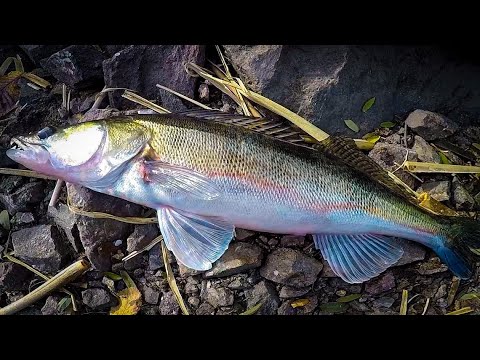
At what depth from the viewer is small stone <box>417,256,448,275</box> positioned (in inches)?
131

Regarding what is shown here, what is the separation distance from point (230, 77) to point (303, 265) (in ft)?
4.44

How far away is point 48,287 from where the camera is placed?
3.26m

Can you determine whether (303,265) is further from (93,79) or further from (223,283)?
(93,79)

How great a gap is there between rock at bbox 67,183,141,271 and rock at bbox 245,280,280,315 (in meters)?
0.92

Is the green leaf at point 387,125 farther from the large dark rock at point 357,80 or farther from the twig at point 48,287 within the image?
the twig at point 48,287

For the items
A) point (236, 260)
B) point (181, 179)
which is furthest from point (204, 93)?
point (236, 260)

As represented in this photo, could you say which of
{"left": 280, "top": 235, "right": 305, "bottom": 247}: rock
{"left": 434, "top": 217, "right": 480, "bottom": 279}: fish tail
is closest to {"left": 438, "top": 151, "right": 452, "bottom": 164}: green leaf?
{"left": 434, "top": 217, "right": 480, "bottom": 279}: fish tail

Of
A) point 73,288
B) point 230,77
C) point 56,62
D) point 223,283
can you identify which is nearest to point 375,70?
point 230,77

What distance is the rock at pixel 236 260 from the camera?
10.7ft

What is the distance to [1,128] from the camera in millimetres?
3586

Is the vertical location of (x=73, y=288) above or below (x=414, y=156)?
below

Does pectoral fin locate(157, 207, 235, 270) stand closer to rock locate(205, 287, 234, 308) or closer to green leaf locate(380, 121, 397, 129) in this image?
rock locate(205, 287, 234, 308)

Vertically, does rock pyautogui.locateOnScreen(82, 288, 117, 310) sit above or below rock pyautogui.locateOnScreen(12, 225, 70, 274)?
below

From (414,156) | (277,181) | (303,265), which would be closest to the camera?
(277,181)
